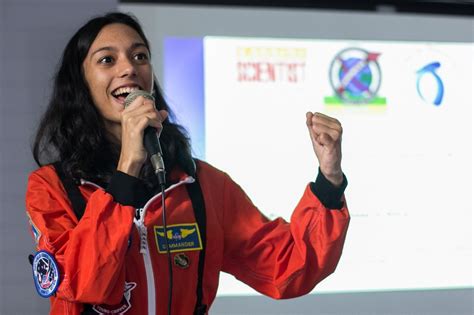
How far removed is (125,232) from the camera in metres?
1.45

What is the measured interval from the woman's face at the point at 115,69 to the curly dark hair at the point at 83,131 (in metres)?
0.03

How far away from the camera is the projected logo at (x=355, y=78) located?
9.57ft

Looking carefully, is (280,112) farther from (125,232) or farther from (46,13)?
(125,232)

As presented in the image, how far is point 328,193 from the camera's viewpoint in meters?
1.66

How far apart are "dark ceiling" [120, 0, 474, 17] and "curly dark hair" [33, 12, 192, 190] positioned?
105 centimetres

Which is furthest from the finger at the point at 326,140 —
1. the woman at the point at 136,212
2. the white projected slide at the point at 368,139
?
the white projected slide at the point at 368,139

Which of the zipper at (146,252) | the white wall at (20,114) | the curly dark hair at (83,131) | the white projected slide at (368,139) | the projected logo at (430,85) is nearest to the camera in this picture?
the zipper at (146,252)

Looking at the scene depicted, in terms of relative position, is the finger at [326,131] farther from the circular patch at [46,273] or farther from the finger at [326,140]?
the circular patch at [46,273]

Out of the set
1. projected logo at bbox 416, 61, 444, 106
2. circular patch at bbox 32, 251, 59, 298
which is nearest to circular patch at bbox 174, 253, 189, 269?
circular patch at bbox 32, 251, 59, 298

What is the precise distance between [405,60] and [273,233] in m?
1.45

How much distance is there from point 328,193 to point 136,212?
1.41ft

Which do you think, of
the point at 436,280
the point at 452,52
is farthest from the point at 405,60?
the point at 436,280

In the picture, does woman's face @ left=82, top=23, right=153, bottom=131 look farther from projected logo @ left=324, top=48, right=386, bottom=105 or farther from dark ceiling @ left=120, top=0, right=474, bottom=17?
projected logo @ left=324, top=48, right=386, bottom=105

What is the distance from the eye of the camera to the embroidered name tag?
5.33 feet
